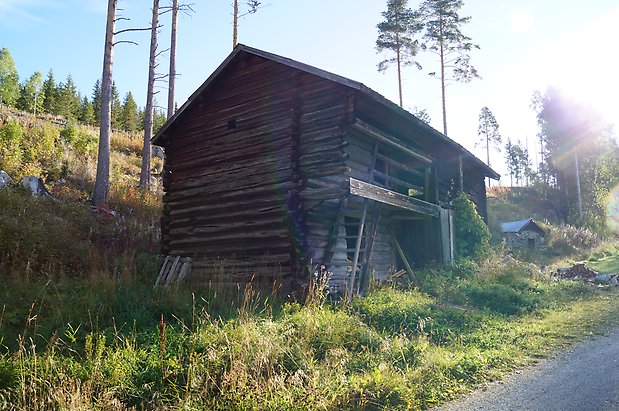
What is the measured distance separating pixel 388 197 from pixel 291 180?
2.54 metres

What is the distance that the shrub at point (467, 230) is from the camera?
1648 cm

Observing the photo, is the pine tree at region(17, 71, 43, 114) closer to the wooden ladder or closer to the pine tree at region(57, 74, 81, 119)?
the pine tree at region(57, 74, 81, 119)

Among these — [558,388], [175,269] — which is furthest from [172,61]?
[558,388]

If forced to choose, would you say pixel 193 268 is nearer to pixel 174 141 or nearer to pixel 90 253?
pixel 90 253

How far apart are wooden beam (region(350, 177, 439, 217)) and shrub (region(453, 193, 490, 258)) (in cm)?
299

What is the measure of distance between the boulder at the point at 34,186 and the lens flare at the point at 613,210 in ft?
150

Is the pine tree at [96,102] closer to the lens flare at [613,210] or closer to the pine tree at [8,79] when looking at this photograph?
the pine tree at [8,79]

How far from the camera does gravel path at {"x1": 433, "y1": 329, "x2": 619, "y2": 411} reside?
14.8ft

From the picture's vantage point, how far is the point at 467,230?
1655 cm

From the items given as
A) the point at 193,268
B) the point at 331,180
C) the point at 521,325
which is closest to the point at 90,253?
the point at 193,268

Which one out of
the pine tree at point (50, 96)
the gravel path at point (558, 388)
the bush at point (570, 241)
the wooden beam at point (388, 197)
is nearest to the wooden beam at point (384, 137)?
the wooden beam at point (388, 197)

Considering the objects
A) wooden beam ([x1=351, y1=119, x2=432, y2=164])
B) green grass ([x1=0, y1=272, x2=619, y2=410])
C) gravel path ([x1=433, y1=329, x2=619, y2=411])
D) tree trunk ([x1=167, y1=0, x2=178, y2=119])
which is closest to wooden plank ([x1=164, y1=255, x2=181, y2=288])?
→ green grass ([x1=0, y1=272, x2=619, y2=410])

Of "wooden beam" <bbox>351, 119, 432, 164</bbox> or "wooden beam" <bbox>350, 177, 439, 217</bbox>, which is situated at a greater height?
"wooden beam" <bbox>351, 119, 432, 164</bbox>

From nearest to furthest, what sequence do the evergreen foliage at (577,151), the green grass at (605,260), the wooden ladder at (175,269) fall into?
the wooden ladder at (175,269), the green grass at (605,260), the evergreen foliage at (577,151)
